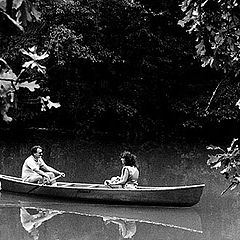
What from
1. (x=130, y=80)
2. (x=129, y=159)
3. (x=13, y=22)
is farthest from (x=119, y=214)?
(x=130, y=80)

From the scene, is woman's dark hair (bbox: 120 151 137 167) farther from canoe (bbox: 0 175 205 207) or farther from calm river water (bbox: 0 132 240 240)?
calm river water (bbox: 0 132 240 240)

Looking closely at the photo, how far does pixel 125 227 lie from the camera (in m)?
7.06

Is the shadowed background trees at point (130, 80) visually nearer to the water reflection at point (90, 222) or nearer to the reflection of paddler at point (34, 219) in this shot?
the water reflection at point (90, 222)

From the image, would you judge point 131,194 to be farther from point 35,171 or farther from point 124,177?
point 35,171

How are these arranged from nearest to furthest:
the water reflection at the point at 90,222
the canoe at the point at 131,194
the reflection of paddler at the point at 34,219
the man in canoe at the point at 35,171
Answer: the water reflection at the point at 90,222, the reflection of paddler at the point at 34,219, the canoe at the point at 131,194, the man in canoe at the point at 35,171

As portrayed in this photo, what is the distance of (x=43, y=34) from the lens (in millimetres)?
13953

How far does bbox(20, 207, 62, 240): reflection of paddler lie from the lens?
6.86m

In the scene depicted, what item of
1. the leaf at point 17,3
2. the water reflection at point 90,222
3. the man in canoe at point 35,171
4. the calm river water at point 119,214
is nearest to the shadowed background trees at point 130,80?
the calm river water at point 119,214

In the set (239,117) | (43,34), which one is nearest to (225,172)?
(43,34)

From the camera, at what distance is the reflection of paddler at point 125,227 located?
6.78 meters

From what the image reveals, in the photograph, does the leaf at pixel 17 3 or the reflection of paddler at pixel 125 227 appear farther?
the reflection of paddler at pixel 125 227

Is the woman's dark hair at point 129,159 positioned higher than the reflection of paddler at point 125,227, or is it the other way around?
the woman's dark hair at point 129,159

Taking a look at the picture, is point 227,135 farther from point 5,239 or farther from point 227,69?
point 227,69

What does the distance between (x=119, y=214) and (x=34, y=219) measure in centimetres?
110
